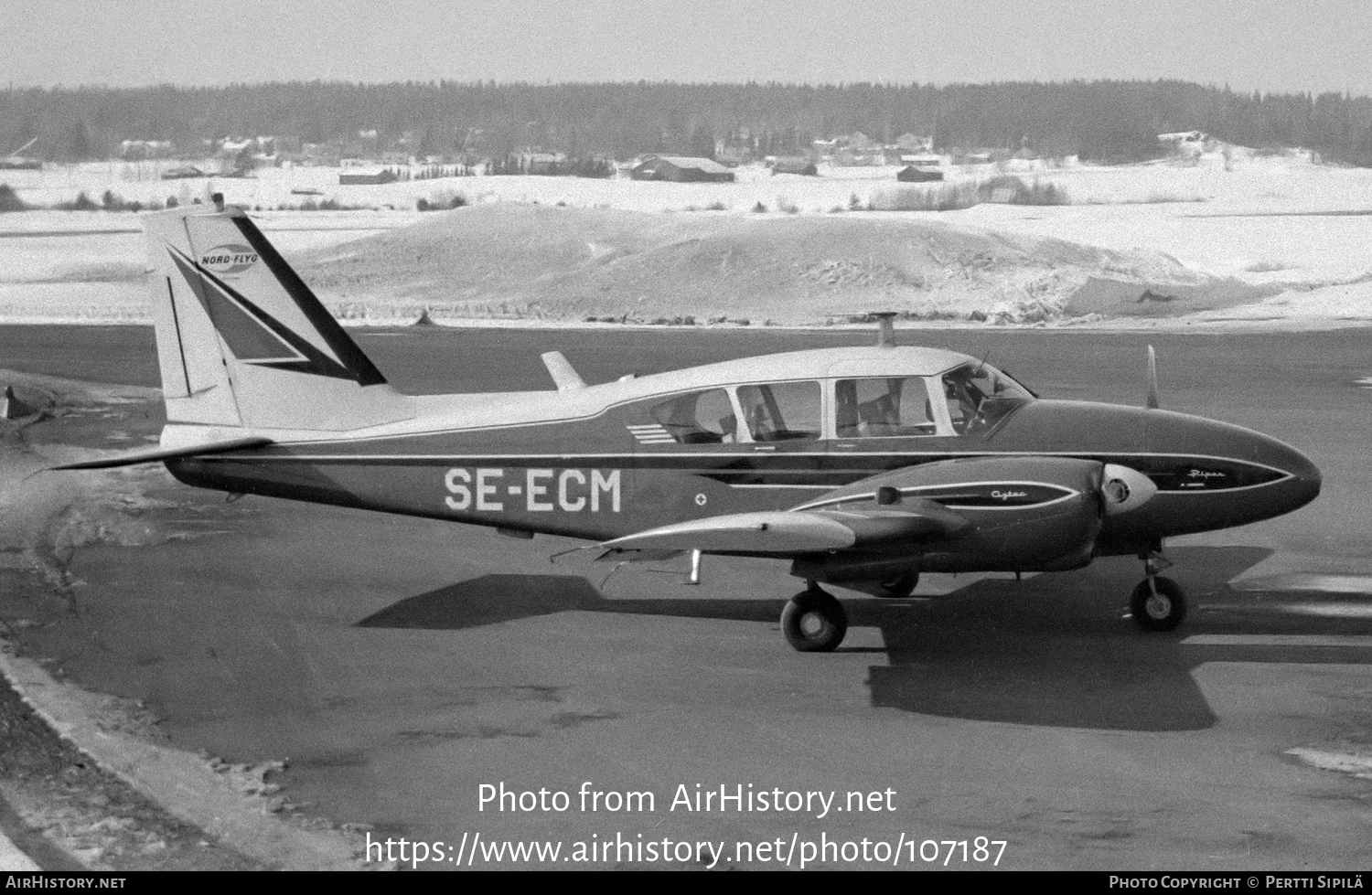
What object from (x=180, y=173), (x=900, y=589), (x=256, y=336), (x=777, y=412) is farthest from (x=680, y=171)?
(x=777, y=412)

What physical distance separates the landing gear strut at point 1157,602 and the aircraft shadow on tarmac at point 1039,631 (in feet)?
0.47

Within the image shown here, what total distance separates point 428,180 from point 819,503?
288ft

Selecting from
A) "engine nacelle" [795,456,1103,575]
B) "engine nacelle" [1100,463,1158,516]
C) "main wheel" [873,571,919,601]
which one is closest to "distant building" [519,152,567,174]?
"main wheel" [873,571,919,601]

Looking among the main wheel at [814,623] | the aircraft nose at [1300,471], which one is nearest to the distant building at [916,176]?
the aircraft nose at [1300,471]

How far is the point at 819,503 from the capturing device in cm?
1205

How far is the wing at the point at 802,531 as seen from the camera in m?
10.9

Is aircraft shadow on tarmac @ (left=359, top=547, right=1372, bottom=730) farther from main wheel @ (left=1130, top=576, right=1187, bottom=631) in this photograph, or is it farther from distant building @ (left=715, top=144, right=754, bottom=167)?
distant building @ (left=715, top=144, right=754, bottom=167)

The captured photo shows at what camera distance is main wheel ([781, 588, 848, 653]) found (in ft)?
39.8

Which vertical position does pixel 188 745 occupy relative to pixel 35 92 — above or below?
below

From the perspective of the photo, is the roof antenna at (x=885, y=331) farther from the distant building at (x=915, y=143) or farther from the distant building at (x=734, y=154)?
the distant building at (x=915, y=143)

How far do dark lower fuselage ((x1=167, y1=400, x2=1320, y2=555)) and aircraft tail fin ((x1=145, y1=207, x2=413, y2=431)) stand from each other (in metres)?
0.42

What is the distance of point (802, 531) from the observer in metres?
11.0
